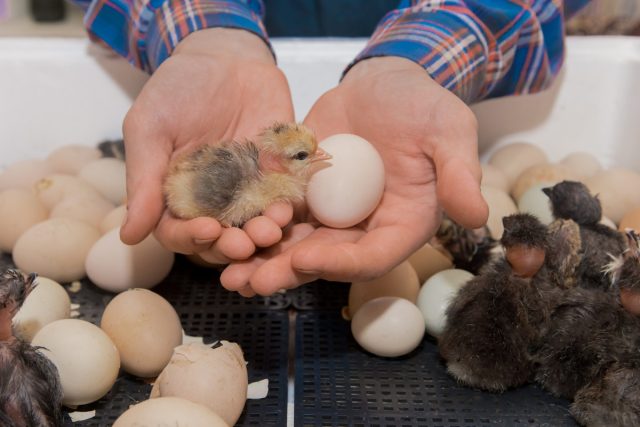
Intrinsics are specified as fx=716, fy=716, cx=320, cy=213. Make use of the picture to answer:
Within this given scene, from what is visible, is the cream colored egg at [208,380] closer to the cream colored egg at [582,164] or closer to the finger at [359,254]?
the finger at [359,254]

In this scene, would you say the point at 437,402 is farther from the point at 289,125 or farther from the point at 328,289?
the point at 289,125

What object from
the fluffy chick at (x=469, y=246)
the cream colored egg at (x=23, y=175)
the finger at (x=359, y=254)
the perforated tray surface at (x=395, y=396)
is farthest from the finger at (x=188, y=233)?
the cream colored egg at (x=23, y=175)

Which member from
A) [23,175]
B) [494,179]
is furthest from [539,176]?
[23,175]

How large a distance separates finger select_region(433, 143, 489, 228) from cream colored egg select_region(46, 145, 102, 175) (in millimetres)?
871

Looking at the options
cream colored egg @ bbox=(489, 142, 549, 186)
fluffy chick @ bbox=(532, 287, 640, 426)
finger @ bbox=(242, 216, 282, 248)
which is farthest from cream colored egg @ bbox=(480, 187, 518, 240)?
finger @ bbox=(242, 216, 282, 248)

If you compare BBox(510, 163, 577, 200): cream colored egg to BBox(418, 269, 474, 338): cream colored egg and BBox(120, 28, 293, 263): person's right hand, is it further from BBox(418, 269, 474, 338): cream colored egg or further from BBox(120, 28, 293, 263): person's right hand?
BBox(120, 28, 293, 263): person's right hand

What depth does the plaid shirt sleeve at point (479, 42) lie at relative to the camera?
1.20 m

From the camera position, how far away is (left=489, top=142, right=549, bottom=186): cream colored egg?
1.45 m

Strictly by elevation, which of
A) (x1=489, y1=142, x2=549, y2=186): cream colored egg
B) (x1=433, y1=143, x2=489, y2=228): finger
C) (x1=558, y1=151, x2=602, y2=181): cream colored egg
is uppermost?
(x1=433, y1=143, x2=489, y2=228): finger

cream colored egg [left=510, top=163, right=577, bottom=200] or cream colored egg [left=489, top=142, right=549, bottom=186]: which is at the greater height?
cream colored egg [left=510, top=163, right=577, bottom=200]

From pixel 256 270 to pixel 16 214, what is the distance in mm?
595

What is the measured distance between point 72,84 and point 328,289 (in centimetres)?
72

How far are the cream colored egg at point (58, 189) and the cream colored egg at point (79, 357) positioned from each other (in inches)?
18.6

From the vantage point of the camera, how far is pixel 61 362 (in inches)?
34.2
